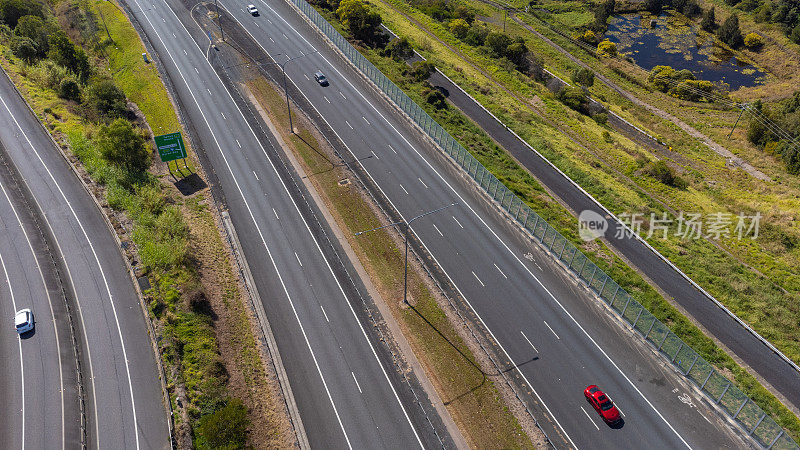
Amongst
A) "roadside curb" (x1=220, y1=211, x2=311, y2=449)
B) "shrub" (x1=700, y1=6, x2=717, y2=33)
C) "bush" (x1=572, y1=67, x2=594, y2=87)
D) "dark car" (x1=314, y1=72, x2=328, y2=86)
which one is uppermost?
"shrub" (x1=700, y1=6, x2=717, y2=33)

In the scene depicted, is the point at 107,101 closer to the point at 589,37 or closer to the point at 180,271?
the point at 180,271

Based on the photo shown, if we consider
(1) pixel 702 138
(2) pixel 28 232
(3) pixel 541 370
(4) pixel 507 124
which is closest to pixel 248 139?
(2) pixel 28 232

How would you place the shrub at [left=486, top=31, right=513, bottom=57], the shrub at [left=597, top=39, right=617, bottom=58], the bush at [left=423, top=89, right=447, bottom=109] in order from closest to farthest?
the bush at [left=423, top=89, right=447, bottom=109]
the shrub at [left=486, top=31, right=513, bottom=57]
the shrub at [left=597, top=39, right=617, bottom=58]

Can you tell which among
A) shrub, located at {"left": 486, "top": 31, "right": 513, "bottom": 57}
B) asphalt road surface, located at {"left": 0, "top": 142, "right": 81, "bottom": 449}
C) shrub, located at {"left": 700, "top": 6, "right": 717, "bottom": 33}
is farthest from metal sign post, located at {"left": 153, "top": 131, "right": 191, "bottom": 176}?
shrub, located at {"left": 700, "top": 6, "right": 717, "bottom": 33}

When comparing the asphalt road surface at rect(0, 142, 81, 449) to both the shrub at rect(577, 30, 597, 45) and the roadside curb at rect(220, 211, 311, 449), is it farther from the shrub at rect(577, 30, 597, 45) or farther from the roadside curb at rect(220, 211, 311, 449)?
the shrub at rect(577, 30, 597, 45)

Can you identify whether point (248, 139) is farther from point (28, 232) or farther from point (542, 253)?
point (542, 253)

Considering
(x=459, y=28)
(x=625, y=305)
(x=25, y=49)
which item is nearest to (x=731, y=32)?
(x=459, y=28)

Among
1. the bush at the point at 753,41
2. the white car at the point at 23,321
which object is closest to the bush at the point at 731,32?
the bush at the point at 753,41
